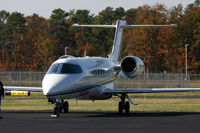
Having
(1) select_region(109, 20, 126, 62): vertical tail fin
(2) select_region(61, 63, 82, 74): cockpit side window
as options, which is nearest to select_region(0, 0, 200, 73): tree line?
(1) select_region(109, 20, 126, 62): vertical tail fin

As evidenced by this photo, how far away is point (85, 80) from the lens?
1048 inches

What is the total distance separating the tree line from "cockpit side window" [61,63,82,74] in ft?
229

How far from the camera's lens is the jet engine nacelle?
101 feet

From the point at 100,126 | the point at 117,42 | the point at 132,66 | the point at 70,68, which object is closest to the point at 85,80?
the point at 70,68

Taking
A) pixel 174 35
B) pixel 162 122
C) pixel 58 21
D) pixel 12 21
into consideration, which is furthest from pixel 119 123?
pixel 12 21

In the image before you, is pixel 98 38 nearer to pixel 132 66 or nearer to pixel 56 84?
pixel 132 66

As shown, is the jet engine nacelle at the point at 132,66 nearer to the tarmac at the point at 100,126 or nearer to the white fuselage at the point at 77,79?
the white fuselage at the point at 77,79

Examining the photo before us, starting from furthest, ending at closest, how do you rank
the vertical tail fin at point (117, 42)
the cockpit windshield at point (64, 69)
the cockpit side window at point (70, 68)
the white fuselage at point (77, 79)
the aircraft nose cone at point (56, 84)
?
the vertical tail fin at point (117, 42) < the cockpit side window at point (70, 68) < the cockpit windshield at point (64, 69) < the white fuselage at point (77, 79) < the aircraft nose cone at point (56, 84)

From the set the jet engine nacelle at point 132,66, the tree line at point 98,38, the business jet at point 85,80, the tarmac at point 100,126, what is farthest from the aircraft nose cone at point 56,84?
the tree line at point 98,38

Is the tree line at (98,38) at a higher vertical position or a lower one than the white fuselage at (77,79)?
higher

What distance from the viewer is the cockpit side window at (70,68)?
2534 centimetres

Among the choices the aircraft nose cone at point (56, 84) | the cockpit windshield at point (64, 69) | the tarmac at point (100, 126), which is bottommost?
the tarmac at point (100, 126)

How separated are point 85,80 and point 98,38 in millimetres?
102275

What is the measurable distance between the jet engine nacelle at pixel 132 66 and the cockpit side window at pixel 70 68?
206 inches
